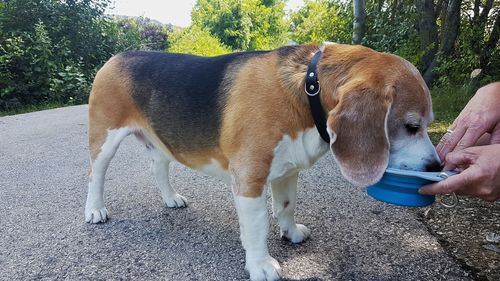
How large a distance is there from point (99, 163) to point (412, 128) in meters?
2.39

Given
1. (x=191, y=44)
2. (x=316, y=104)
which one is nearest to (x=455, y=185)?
(x=316, y=104)

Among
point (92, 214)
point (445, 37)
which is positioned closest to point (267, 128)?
point (92, 214)

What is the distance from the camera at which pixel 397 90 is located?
219 centimetres

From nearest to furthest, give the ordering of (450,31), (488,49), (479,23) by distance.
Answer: (488,49), (479,23), (450,31)

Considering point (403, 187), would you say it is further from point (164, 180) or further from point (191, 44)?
point (191, 44)

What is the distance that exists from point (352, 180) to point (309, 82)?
0.60 metres

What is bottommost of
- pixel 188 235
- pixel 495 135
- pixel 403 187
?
pixel 188 235

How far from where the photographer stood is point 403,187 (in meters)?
2.25

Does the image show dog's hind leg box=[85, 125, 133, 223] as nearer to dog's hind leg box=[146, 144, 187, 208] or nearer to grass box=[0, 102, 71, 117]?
dog's hind leg box=[146, 144, 187, 208]

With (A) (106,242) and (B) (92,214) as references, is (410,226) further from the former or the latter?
(B) (92,214)

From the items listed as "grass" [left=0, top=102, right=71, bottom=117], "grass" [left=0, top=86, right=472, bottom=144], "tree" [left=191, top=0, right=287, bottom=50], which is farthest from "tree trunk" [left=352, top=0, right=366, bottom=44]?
"tree" [left=191, top=0, right=287, bottom=50]

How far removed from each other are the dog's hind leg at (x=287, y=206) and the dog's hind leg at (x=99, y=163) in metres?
1.29

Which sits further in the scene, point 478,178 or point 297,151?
point 297,151

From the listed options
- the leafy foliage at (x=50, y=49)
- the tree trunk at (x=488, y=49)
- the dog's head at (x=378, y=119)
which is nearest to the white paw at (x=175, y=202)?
the dog's head at (x=378, y=119)
